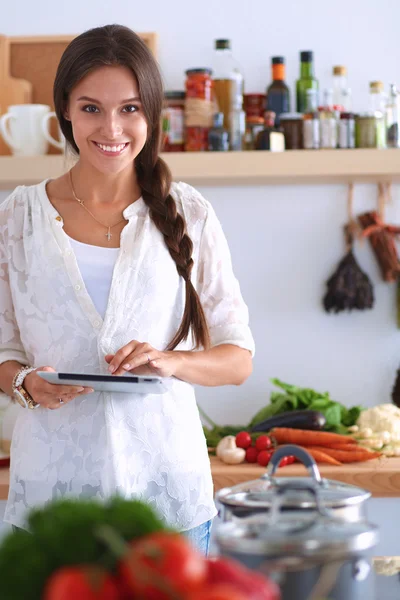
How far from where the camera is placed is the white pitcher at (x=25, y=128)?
8.84 feet

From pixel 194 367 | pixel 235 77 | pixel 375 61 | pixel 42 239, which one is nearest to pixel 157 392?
pixel 194 367

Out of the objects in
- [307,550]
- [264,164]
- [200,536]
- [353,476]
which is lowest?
[353,476]

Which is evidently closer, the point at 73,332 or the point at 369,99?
the point at 73,332

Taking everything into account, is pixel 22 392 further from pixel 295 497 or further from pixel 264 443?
pixel 264 443

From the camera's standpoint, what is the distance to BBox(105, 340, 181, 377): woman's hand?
129 centimetres

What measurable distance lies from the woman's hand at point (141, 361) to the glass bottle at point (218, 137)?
4.74ft

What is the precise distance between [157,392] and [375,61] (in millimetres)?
1898

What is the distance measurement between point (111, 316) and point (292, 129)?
1.49 m

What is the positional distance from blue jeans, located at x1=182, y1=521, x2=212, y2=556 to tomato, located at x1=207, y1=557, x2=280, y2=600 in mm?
844

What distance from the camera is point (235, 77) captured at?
8.98 ft

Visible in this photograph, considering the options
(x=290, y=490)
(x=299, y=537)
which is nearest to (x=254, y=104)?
(x=290, y=490)

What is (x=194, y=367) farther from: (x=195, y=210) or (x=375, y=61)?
(x=375, y=61)

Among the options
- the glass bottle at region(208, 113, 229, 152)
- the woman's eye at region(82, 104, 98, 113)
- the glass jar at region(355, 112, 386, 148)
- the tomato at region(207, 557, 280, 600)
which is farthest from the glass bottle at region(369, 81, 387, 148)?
the tomato at region(207, 557, 280, 600)

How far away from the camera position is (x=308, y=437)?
2.51 m
